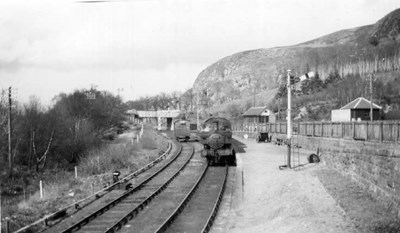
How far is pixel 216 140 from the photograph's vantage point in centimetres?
2520

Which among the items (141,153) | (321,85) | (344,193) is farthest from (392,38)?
(344,193)

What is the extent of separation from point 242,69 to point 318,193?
18528 centimetres

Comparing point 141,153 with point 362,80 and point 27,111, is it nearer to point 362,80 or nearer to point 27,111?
point 27,111

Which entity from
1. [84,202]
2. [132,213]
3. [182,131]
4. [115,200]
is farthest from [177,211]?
[182,131]

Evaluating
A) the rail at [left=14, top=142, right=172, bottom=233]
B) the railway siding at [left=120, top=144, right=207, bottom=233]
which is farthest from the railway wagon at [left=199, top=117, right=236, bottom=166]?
the rail at [left=14, top=142, right=172, bottom=233]

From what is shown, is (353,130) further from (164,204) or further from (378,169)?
(164,204)

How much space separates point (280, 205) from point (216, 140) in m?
11.3

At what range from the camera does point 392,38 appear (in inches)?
3917

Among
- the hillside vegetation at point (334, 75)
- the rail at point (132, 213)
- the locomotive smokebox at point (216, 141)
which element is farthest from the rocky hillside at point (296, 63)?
the rail at point (132, 213)

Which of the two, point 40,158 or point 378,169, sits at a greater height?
point 378,169

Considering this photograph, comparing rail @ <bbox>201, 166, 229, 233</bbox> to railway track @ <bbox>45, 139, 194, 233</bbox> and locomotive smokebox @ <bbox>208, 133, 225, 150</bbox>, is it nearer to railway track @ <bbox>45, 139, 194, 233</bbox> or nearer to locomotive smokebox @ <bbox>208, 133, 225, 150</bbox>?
railway track @ <bbox>45, 139, 194, 233</bbox>

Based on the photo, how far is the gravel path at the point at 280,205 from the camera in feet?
37.3

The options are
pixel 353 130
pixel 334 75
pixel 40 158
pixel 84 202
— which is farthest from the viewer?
pixel 334 75

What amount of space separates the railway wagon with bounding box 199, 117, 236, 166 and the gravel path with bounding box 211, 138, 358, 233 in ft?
10.6
